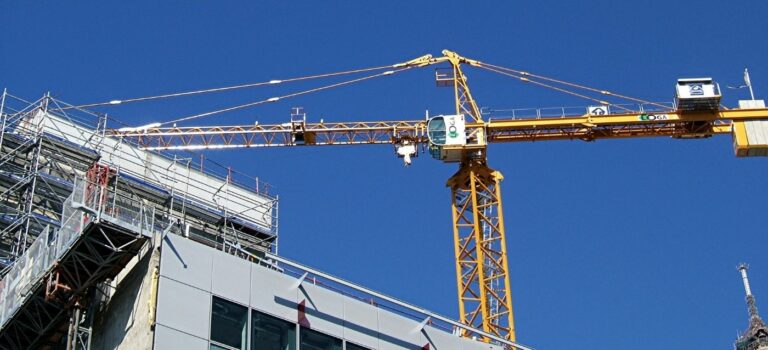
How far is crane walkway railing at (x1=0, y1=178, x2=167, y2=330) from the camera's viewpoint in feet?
135

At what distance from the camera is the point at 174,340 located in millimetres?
39938

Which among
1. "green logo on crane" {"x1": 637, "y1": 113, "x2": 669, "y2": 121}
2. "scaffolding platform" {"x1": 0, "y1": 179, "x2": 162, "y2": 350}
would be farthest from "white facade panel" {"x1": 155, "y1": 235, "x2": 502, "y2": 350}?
"green logo on crane" {"x1": 637, "y1": 113, "x2": 669, "y2": 121}

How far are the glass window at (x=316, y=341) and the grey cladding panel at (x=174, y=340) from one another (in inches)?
172

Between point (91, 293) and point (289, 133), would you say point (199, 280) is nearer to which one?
point (91, 293)

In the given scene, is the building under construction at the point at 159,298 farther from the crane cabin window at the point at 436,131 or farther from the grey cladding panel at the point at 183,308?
the crane cabin window at the point at 436,131

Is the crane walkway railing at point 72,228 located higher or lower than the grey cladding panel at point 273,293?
higher

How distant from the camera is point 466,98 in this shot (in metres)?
106

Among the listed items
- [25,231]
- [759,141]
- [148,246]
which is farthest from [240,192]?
[759,141]

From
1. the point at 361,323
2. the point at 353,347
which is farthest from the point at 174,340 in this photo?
the point at 361,323

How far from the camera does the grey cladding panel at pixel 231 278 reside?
4228cm

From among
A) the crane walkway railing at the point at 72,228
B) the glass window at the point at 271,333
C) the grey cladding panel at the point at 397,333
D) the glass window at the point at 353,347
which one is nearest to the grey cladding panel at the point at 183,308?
the glass window at the point at 271,333

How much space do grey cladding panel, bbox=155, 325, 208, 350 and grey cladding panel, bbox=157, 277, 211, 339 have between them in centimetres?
16

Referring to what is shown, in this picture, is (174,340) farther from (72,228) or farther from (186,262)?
(72,228)

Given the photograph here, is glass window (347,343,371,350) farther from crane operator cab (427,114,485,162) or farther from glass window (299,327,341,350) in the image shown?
crane operator cab (427,114,485,162)
